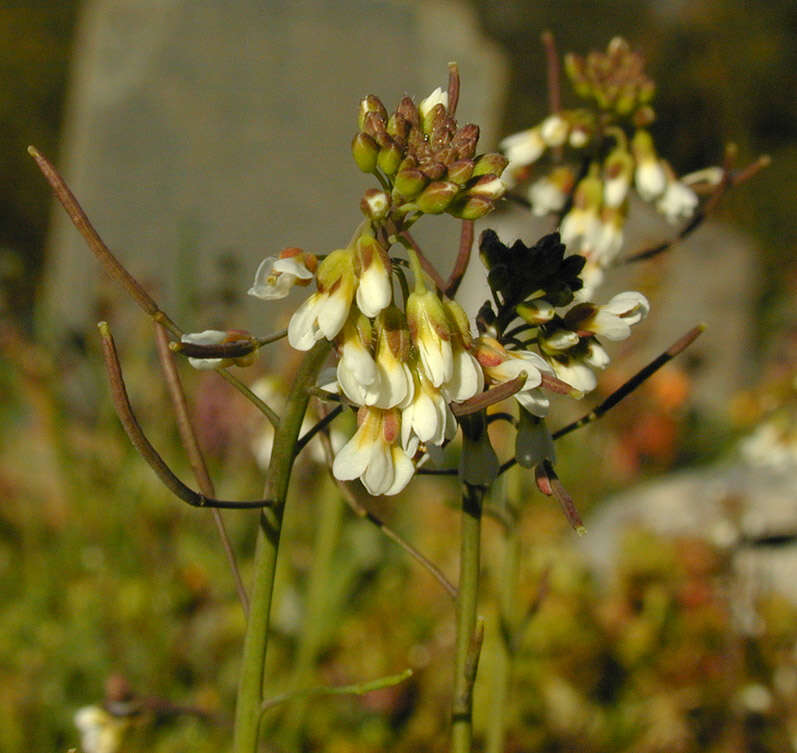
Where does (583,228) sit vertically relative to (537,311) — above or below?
above

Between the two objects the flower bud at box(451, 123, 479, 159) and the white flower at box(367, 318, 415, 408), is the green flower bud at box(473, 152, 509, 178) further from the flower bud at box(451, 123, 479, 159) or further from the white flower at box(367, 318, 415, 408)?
the white flower at box(367, 318, 415, 408)

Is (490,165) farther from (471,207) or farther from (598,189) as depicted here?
(598,189)

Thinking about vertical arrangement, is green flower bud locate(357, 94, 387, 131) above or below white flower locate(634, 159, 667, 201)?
below

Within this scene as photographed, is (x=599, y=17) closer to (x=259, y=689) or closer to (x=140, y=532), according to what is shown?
(x=140, y=532)

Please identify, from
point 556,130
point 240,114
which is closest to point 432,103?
point 556,130

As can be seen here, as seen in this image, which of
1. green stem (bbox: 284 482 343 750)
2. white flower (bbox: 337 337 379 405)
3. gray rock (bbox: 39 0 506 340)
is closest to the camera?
white flower (bbox: 337 337 379 405)

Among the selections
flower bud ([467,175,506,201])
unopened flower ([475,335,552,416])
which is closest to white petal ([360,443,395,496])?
unopened flower ([475,335,552,416])
